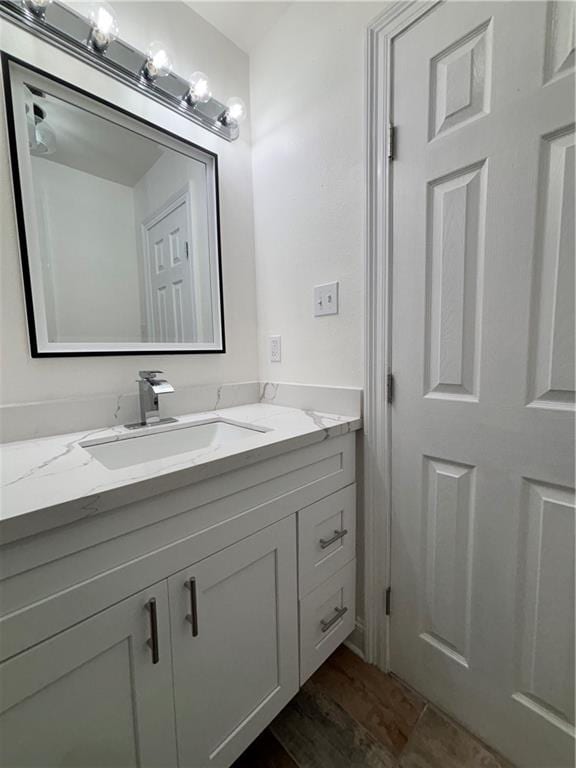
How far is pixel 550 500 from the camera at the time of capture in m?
0.77

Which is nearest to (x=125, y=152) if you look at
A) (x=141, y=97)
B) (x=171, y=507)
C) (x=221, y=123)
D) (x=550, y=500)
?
(x=141, y=97)

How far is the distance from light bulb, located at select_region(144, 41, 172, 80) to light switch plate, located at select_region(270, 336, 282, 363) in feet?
3.08

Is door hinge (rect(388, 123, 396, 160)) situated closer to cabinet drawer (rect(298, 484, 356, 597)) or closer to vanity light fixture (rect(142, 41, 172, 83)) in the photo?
vanity light fixture (rect(142, 41, 172, 83))

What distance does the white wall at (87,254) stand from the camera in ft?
3.14

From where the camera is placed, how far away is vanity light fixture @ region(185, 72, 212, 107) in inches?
44.6

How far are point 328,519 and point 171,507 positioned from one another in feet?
1.79

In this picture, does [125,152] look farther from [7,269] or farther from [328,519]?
[328,519]

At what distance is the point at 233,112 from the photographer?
1.24 m

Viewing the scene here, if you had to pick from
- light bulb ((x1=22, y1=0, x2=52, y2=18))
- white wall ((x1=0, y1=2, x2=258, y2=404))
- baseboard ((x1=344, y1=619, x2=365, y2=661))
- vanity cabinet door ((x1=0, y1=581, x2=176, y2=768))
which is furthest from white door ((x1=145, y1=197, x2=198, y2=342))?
baseboard ((x1=344, y1=619, x2=365, y2=661))

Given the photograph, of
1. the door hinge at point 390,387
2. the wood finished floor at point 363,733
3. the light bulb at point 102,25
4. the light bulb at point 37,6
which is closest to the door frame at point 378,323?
the door hinge at point 390,387

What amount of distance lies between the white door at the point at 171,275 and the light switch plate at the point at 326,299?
487 mm

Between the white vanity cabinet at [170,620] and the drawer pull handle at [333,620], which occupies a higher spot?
the white vanity cabinet at [170,620]

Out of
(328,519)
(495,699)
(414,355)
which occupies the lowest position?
(495,699)

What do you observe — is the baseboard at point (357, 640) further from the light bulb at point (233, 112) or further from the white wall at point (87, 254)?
the light bulb at point (233, 112)
